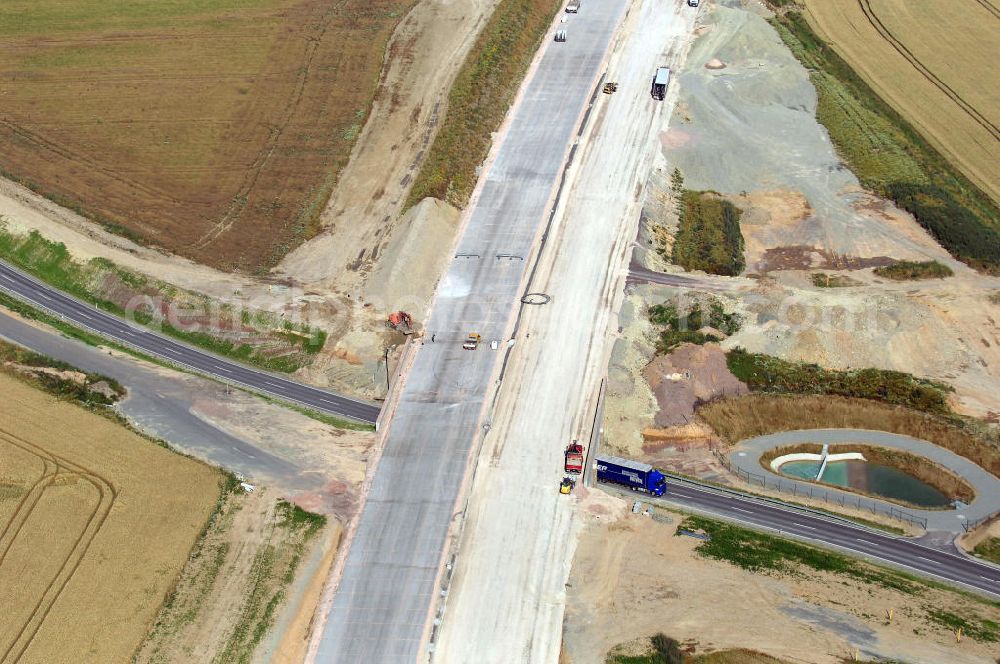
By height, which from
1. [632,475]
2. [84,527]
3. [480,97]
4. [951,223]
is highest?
[480,97]

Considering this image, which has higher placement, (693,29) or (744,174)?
(693,29)

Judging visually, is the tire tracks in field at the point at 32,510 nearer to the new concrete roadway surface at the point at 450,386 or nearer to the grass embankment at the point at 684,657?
the new concrete roadway surface at the point at 450,386

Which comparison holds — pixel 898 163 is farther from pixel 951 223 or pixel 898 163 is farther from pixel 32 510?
pixel 32 510

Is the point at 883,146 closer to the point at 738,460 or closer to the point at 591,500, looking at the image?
the point at 738,460

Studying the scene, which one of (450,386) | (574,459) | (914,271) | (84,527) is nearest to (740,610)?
Answer: (574,459)

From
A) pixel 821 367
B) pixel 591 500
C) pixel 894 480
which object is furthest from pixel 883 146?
pixel 591 500

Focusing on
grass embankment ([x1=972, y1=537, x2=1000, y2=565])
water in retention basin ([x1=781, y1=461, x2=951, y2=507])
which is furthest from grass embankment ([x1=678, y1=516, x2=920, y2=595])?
water in retention basin ([x1=781, y1=461, x2=951, y2=507])

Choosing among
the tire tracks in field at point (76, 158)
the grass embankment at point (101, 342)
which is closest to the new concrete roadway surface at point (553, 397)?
the grass embankment at point (101, 342)
